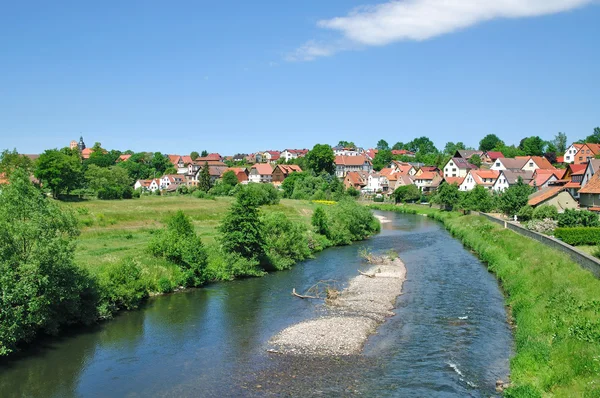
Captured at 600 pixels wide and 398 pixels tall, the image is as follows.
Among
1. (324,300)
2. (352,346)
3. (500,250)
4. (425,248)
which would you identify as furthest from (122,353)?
(425,248)

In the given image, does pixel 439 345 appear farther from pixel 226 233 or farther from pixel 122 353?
pixel 226 233

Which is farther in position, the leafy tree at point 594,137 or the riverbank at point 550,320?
the leafy tree at point 594,137

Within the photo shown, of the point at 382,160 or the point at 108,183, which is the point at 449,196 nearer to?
the point at 108,183

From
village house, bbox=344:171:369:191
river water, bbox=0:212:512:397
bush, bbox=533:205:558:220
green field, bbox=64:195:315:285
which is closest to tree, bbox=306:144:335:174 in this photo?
village house, bbox=344:171:369:191

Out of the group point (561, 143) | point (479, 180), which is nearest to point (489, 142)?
point (561, 143)

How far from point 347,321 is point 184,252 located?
14783mm

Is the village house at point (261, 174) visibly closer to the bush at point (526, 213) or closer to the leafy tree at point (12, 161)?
the leafy tree at point (12, 161)

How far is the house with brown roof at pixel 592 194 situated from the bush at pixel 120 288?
50514mm

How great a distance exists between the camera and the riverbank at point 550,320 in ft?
57.3

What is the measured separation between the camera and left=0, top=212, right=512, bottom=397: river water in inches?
790

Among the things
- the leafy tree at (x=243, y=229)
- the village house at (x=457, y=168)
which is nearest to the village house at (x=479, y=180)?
the village house at (x=457, y=168)

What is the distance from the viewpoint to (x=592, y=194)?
184 feet

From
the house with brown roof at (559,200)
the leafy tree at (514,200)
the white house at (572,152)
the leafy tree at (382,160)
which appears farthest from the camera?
the leafy tree at (382,160)

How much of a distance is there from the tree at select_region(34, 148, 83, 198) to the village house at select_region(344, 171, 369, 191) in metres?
82.7
